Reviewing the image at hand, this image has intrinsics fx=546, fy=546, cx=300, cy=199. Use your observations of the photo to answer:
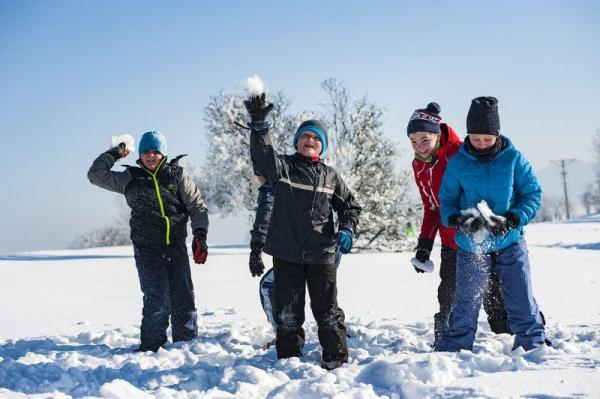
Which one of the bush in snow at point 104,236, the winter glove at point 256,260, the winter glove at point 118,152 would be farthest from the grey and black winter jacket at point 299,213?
the bush in snow at point 104,236

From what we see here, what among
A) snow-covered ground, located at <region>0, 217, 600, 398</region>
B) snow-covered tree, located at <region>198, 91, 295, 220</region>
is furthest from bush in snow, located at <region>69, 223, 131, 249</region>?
snow-covered ground, located at <region>0, 217, 600, 398</region>

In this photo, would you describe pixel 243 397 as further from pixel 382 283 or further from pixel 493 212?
pixel 382 283

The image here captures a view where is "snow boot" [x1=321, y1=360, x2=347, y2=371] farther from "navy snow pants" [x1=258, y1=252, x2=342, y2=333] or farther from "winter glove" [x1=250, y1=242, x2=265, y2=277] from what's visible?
"navy snow pants" [x1=258, y1=252, x2=342, y2=333]

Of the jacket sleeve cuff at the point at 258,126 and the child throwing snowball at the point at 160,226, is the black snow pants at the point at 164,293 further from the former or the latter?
the jacket sleeve cuff at the point at 258,126

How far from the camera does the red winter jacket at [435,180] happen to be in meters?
4.18

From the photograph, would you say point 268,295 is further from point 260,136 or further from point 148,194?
point 260,136

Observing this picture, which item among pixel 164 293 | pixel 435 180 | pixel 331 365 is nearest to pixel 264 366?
pixel 331 365

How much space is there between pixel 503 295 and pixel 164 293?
2.63 metres

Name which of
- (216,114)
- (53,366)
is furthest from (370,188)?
(53,366)

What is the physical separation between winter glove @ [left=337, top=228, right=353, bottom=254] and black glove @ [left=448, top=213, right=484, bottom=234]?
728 mm

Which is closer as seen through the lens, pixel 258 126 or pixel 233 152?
pixel 258 126

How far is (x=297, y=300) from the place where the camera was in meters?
3.92

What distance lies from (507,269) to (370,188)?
599 inches

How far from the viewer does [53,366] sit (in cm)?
364
